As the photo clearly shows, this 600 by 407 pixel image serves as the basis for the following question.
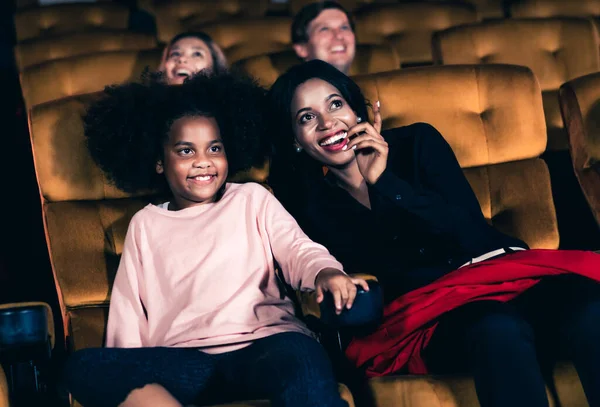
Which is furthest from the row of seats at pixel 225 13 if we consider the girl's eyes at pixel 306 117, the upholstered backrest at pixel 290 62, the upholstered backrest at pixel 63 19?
the girl's eyes at pixel 306 117

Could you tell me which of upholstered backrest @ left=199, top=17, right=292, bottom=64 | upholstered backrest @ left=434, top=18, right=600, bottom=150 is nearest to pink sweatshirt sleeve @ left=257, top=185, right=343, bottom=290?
upholstered backrest @ left=434, top=18, right=600, bottom=150

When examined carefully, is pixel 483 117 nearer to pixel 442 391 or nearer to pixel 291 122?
pixel 291 122

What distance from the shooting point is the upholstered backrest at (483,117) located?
1.56 metres

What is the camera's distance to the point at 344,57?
2.13m

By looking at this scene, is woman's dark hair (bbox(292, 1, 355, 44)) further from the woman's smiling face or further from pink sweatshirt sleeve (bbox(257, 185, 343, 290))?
pink sweatshirt sleeve (bbox(257, 185, 343, 290))

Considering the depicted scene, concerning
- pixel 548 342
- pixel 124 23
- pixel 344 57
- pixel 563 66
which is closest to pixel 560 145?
pixel 563 66

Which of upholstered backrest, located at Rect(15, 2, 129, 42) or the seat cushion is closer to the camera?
the seat cushion

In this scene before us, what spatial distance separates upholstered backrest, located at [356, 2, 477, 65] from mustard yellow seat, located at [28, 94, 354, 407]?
1532mm

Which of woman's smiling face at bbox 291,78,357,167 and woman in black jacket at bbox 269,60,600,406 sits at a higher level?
woman's smiling face at bbox 291,78,357,167

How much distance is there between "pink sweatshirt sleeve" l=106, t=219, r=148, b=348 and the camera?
1.22 metres

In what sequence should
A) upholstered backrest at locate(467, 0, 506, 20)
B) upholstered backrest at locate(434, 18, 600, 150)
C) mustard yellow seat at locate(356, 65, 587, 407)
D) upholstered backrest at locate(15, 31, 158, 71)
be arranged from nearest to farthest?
mustard yellow seat at locate(356, 65, 587, 407)
upholstered backrest at locate(434, 18, 600, 150)
upholstered backrest at locate(15, 31, 158, 71)
upholstered backrest at locate(467, 0, 506, 20)

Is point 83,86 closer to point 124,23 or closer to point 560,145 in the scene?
point 124,23

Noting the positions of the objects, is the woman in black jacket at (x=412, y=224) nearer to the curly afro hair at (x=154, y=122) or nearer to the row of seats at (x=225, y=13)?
the curly afro hair at (x=154, y=122)

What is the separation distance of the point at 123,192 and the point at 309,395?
2.16 ft
